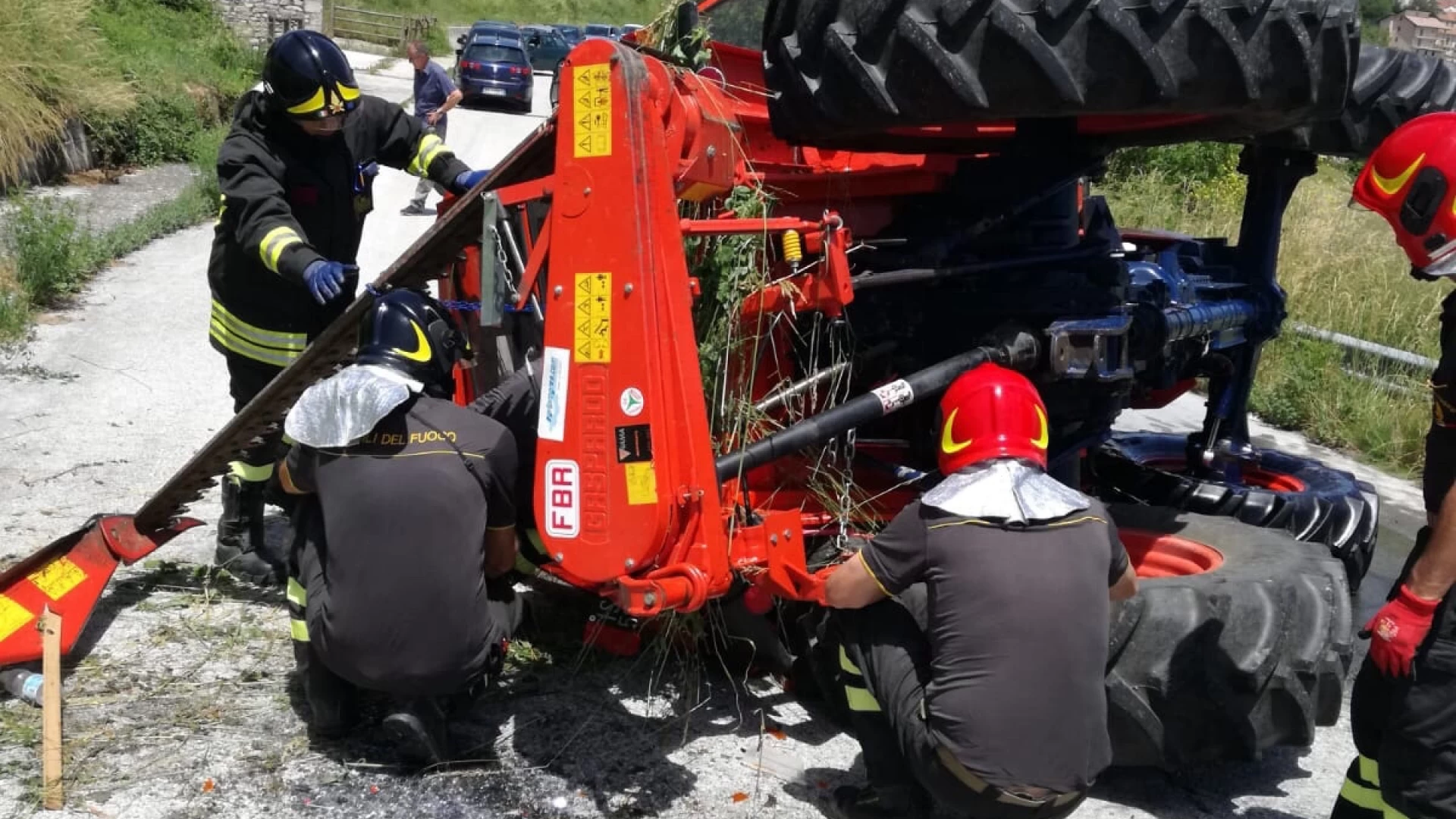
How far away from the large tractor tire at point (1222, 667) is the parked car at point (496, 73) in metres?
22.9

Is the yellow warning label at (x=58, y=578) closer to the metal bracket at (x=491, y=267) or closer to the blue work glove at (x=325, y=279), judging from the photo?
the blue work glove at (x=325, y=279)

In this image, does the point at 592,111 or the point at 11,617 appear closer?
the point at 592,111

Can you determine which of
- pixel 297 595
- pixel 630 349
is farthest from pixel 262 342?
pixel 630 349

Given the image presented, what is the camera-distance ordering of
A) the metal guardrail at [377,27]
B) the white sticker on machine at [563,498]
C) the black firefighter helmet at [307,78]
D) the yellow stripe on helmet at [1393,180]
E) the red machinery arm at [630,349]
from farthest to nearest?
the metal guardrail at [377,27] < the black firefighter helmet at [307,78] < the white sticker on machine at [563,498] < the red machinery arm at [630,349] < the yellow stripe on helmet at [1393,180]

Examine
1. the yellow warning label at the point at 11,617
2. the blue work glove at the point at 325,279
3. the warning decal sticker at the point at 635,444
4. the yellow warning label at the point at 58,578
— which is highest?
the blue work glove at the point at 325,279

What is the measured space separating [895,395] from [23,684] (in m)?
2.69

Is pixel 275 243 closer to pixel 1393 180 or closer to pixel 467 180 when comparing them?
pixel 467 180

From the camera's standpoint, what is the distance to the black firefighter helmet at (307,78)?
14.0 ft

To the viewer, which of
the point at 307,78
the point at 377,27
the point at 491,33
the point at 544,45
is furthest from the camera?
the point at 377,27

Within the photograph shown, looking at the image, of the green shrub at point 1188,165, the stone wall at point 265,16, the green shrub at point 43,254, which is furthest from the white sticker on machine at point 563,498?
the stone wall at point 265,16

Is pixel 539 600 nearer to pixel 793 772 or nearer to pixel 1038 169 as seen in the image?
pixel 793 772

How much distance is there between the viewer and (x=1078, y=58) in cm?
279

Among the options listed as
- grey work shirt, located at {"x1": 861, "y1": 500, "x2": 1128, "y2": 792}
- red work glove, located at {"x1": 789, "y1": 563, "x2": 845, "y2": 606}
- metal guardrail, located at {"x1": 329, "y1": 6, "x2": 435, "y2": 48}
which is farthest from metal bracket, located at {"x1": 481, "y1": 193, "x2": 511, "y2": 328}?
metal guardrail, located at {"x1": 329, "y1": 6, "x2": 435, "y2": 48}

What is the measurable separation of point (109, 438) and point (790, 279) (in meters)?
4.08
